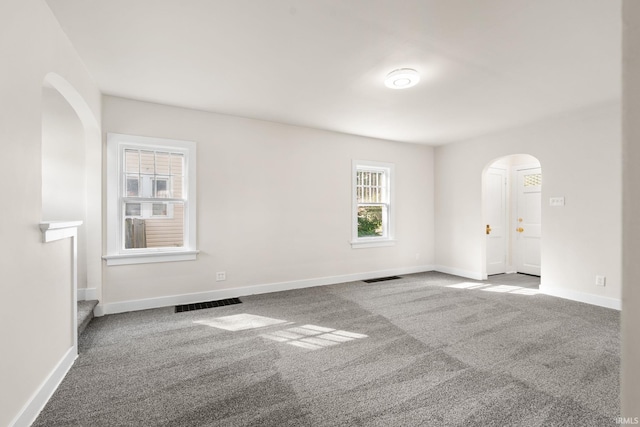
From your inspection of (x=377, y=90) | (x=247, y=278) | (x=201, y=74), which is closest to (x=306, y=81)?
(x=377, y=90)

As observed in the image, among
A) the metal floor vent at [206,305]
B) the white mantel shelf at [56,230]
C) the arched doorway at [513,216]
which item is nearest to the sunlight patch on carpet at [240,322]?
the metal floor vent at [206,305]

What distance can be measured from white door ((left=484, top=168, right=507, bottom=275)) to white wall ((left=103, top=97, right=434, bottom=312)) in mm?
1774

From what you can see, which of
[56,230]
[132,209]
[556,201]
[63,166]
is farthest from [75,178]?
[556,201]

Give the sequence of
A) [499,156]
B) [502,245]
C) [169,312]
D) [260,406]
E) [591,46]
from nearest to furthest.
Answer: [260,406], [591,46], [169,312], [499,156], [502,245]

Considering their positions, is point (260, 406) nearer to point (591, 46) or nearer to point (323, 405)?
A: point (323, 405)

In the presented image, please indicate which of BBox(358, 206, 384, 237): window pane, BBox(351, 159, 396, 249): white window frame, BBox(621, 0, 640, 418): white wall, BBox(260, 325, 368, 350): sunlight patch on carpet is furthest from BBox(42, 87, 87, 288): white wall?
BBox(621, 0, 640, 418): white wall

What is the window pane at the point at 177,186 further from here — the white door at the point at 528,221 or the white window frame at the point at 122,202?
the white door at the point at 528,221

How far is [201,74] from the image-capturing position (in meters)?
3.23

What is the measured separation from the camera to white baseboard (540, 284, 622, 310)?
4074mm

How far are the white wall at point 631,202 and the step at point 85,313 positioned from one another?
3.88m

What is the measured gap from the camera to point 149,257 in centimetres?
399

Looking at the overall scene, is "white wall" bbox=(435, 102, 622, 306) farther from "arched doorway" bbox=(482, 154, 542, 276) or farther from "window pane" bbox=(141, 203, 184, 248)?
"window pane" bbox=(141, 203, 184, 248)

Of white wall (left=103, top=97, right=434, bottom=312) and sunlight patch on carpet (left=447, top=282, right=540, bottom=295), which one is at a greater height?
white wall (left=103, top=97, right=434, bottom=312)

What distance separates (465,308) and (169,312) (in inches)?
146
